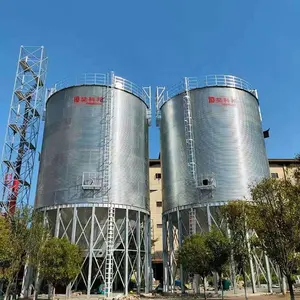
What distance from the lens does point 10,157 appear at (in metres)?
45.2

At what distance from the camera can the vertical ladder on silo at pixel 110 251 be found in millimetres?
28544

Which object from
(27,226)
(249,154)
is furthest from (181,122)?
(27,226)

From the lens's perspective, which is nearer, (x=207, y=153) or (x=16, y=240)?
(x=16, y=240)

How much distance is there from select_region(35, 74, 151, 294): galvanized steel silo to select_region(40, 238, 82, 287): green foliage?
201 inches

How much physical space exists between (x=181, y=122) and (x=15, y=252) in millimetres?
21535

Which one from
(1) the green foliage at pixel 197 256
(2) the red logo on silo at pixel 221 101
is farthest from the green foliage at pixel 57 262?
(2) the red logo on silo at pixel 221 101

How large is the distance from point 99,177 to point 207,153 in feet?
34.6

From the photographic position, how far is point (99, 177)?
31.7 metres

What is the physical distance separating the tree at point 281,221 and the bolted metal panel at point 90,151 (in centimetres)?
1699

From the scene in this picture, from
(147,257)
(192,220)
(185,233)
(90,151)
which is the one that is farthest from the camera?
(147,257)

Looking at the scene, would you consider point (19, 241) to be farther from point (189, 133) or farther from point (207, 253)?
point (189, 133)

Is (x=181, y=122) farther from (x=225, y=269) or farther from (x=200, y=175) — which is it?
(x=225, y=269)

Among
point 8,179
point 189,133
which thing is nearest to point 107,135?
point 189,133

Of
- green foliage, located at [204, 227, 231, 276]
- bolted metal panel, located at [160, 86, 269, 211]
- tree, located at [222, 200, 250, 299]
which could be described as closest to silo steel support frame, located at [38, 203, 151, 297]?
bolted metal panel, located at [160, 86, 269, 211]
